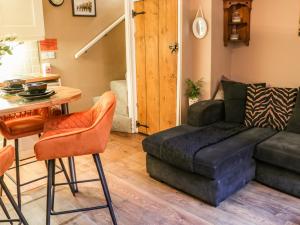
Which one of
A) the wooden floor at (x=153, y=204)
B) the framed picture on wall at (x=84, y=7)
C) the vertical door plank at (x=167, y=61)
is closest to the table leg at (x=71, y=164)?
the wooden floor at (x=153, y=204)

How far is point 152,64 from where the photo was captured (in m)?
3.78

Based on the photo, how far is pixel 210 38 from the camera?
10.8 feet

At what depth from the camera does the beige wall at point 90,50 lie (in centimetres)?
413

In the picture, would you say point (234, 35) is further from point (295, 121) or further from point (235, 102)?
point (295, 121)

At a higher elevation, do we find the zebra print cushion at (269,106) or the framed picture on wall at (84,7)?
the framed picture on wall at (84,7)

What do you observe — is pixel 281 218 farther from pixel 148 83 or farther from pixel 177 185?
pixel 148 83

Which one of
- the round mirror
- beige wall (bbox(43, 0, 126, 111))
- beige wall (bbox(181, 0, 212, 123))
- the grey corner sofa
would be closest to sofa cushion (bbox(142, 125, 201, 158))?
the grey corner sofa

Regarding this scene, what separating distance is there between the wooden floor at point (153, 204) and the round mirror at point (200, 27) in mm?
1601

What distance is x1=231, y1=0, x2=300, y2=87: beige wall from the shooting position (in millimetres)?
3139

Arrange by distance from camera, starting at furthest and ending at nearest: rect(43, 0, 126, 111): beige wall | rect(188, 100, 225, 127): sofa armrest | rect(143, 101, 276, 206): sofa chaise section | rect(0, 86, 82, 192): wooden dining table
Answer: rect(43, 0, 126, 111): beige wall
rect(188, 100, 225, 127): sofa armrest
rect(143, 101, 276, 206): sofa chaise section
rect(0, 86, 82, 192): wooden dining table

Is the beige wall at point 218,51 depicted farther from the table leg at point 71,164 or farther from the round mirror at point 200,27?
→ the table leg at point 71,164

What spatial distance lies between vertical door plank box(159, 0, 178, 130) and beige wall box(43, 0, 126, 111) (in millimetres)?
1340

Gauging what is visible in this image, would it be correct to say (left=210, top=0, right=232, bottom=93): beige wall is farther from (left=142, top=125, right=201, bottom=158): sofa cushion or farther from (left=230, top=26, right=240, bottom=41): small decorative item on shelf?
(left=142, top=125, right=201, bottom=158): sofa cushion

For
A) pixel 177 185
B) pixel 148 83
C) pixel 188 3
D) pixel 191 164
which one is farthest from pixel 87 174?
pixel 188 3
